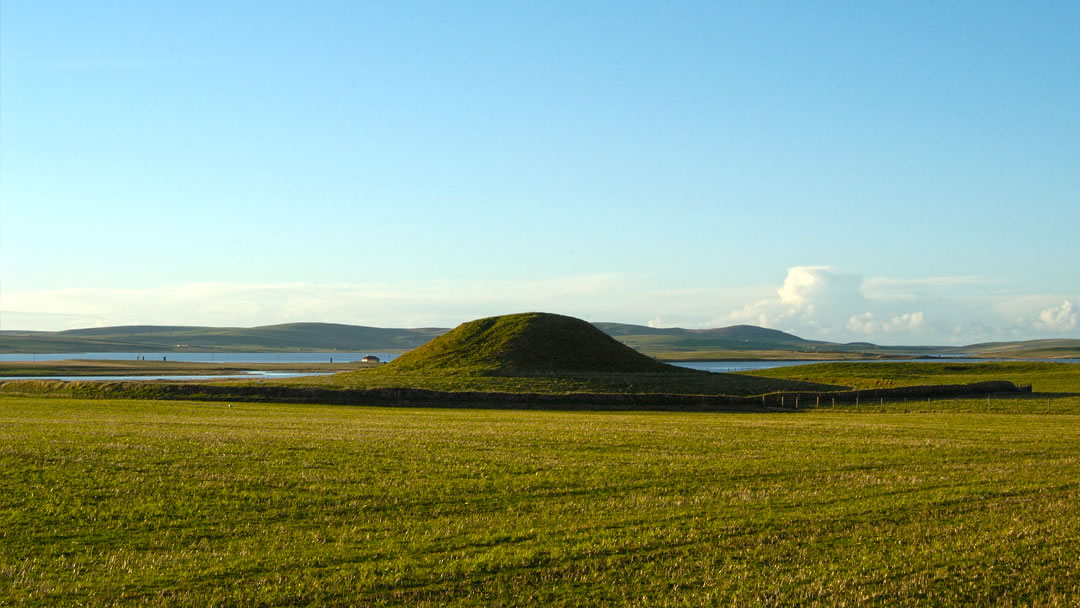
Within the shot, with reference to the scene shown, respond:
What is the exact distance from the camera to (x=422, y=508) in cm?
1938

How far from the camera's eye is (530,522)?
1784 cm

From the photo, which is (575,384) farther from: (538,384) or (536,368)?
(536,368)

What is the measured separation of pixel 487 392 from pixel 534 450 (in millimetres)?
42486

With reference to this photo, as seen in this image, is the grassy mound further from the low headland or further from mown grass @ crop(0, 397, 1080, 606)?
mown grass @ crop(0, 397, 1080, 606)

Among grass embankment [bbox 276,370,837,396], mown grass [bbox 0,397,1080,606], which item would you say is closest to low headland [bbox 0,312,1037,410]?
grass embankment [bbox 276,370,837,396]

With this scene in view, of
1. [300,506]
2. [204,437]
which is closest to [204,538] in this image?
[300,506]

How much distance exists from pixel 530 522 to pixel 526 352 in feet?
301

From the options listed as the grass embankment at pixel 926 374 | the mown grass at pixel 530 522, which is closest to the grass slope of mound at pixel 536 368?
the grass embankment at pixel 926 374

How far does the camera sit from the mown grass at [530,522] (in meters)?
13.1

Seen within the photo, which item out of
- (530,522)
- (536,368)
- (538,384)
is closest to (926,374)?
(536,368)

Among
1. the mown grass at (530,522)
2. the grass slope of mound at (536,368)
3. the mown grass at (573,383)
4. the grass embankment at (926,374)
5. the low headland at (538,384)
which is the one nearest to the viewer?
the mown grass at (530,522)

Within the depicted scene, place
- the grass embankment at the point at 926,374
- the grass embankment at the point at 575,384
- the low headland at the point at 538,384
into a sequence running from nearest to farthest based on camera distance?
the low headland at the point at 538,384
the grass embankment at the point at 575,384
the grass embankment at the point at 926,374

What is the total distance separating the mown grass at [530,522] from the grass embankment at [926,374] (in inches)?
2585

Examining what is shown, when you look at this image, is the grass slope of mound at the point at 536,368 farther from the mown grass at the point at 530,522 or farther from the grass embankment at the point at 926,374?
the mown grass at the point at 530,522
